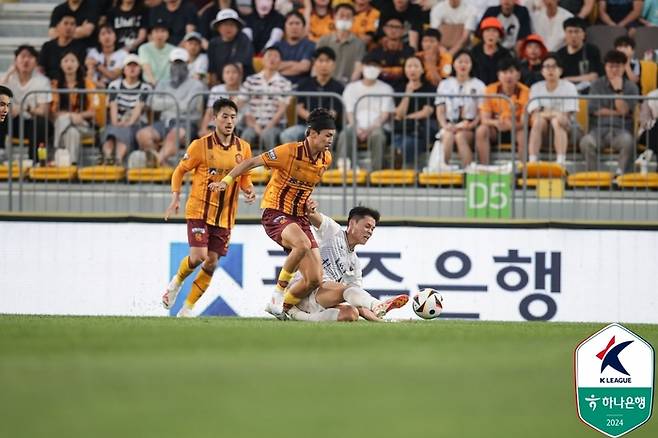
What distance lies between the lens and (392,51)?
20.2 metres

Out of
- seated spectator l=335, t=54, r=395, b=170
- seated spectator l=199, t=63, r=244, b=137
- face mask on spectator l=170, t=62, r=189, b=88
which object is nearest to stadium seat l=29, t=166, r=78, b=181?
seated spectator l=199, t=63, r=244, b=137

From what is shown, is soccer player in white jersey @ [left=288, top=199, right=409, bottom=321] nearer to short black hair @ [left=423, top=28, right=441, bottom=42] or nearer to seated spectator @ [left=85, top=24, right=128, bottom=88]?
short black hair @ [left=423, top=28, right=441, bottom=42]

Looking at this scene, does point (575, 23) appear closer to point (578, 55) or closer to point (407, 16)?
point (578, 55)

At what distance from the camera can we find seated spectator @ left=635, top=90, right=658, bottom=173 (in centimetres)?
1789

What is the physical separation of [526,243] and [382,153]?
2167 mm

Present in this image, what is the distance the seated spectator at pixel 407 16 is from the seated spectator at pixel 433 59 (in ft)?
1.87

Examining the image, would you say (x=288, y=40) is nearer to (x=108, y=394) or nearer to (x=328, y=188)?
(x=328, y=188)

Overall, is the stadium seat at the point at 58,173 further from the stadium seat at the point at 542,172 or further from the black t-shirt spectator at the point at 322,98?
the stadium seat at the point at 542,172

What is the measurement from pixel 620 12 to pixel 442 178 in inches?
182

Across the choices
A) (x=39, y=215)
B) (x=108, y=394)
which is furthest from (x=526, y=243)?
(x=108, y=394)

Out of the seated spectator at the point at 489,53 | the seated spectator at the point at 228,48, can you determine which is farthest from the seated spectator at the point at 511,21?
the seated spectator at the point at 228,48

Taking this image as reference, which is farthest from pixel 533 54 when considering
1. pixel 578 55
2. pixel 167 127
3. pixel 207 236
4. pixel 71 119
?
pixel 71 119

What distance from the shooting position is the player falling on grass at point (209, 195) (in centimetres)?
1588

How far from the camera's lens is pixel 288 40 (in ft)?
67.7
